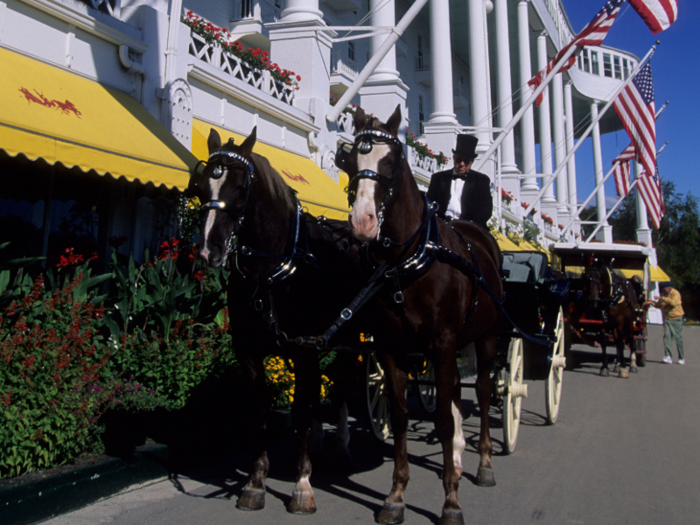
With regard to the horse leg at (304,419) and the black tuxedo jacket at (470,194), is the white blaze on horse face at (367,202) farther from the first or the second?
the black tuxedo jacket at (470,194)

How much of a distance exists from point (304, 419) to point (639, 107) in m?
24.5

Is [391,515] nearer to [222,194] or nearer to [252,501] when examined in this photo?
[252,501]

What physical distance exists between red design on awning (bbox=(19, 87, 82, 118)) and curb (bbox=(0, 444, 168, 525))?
13.9 ft

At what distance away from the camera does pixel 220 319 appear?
7.74 m

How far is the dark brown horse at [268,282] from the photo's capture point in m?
4.28

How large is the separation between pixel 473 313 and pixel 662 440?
12.3 feet

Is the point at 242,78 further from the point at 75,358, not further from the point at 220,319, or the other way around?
the point at 75,358

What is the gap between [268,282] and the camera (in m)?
4.46

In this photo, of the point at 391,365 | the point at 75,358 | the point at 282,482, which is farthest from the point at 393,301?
→ the point at 75,358

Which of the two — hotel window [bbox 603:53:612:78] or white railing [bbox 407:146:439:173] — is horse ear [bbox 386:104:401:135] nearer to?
white railing [bbox 407:146:439:173]

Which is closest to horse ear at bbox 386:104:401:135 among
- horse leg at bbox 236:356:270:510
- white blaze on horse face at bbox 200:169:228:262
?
white blaze on horse face at bbox 200:169:228:262

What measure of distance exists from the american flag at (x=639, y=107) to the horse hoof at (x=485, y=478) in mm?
22594

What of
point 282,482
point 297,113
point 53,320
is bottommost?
point 282,482

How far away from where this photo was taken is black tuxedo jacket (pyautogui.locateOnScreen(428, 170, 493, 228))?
6.34m
